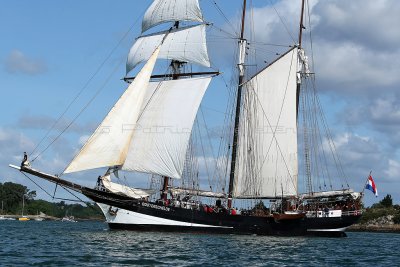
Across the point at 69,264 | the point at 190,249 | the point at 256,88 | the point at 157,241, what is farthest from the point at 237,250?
the point at 256,88

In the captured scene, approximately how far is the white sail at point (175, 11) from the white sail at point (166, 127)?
6.85 meters

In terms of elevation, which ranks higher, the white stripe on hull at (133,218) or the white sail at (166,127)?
the white sail at (166,127)

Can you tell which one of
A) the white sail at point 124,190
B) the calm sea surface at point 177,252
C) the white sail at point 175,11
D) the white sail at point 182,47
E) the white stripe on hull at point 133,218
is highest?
the white sail at point 175,11

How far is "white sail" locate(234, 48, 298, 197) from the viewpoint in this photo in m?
81.1

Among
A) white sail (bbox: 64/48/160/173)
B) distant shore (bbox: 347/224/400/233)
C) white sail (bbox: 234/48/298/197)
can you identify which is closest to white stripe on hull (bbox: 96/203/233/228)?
white sail (bbox: 64/48/160/173)

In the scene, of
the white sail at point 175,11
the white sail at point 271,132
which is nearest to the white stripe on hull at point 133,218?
the white sail at point 271,132

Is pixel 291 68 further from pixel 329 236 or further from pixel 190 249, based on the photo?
pixel 190 249

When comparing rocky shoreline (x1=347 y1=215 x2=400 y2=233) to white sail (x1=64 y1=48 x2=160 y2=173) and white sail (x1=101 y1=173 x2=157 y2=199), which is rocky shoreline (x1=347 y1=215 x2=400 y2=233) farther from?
white sail (x1=64 y1=48 x2=160 y2=173)

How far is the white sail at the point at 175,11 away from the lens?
79.9 meters

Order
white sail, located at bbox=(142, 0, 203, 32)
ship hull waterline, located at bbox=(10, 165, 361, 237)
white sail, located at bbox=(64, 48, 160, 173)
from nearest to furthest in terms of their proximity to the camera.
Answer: white sail, located at bbox=(64, 48, 160, 173)
ship hull waterline, located at bbox=(10, 165, 361, 237)
white sail, located at bbox=(142, 0, 203, 32)

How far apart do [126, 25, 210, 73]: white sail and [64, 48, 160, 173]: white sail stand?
19.8 ft

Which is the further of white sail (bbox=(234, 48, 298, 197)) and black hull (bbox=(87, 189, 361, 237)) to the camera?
white sail (bbox=(234, 48, 298, 197))

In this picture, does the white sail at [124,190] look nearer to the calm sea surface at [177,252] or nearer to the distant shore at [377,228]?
the calm sea surface at [177,252]

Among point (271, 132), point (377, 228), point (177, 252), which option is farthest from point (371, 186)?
point (377, 228)
